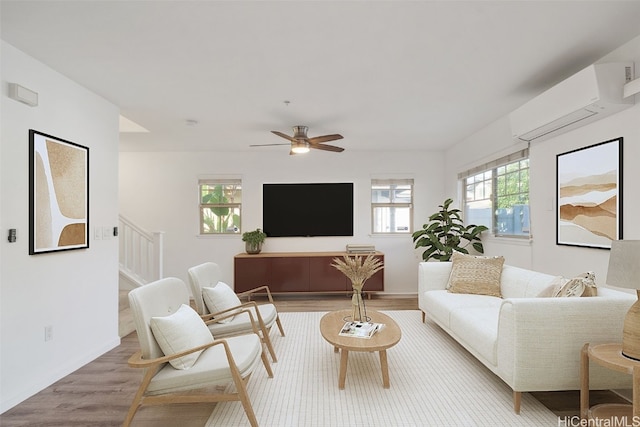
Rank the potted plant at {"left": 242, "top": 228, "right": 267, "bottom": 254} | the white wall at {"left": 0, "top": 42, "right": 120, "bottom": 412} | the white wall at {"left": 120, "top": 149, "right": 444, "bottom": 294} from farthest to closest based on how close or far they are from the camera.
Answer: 1. the white wall at {"left": 120, "top": 149, "right": 444, "bottom": 294}
2. the potted plant at {"left": 242, "top": 228, "right": 267, "bottom": 254}
3. the white wall at {"left": 0, "top": 42, "right": 120, "bottom": 412}

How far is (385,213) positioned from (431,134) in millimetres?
1755

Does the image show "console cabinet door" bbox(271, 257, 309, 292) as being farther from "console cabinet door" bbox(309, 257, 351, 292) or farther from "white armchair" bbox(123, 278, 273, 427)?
"white armchair" bbox(123, 278, 273, 427)

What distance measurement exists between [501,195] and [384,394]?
128 inches

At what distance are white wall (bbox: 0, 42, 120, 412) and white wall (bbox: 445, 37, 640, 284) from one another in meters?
4.50

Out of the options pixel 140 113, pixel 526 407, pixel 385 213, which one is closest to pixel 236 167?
pixel 140 113

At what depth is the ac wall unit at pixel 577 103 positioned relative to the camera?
7.82ft

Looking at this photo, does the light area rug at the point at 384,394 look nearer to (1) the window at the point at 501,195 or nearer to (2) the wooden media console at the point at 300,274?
(1) the window at the point at 501,195

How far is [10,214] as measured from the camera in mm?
2361

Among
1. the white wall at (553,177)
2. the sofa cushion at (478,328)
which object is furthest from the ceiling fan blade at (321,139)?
the sofa cushion at (478,328)

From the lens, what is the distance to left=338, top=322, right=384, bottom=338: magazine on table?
2.64 m

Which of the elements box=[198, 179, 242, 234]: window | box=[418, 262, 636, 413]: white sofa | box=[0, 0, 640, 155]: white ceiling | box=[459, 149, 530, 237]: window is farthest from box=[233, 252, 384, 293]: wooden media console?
box=[418, 262, 636, 413]: white sofa

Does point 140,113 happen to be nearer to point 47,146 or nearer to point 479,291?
point 47,146

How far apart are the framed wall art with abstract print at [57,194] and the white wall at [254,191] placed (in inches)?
111

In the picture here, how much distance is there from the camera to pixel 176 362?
2053 millimetres
